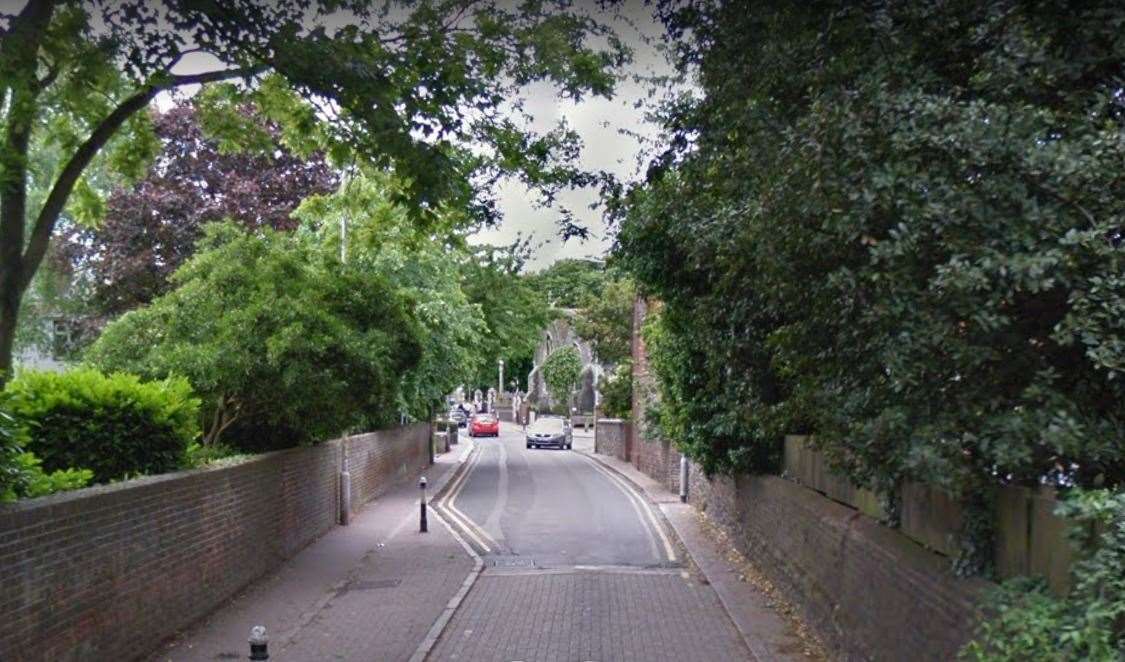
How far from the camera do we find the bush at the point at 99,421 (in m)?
9.65

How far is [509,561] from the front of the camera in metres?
16.2

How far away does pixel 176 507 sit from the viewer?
33.4 feet

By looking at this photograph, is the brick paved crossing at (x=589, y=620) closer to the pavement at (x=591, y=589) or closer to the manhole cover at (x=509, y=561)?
the pavement at (x=591, y=589)

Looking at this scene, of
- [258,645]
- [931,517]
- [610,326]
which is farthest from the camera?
[610,326]

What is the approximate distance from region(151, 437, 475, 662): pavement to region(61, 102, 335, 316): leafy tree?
1134cm

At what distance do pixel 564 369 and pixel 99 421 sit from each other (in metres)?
69.4

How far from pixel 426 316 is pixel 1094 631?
79.6ft

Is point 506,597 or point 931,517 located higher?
point 931,517

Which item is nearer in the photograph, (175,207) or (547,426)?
(175,207)

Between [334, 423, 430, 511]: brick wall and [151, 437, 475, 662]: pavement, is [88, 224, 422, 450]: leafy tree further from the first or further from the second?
[334, 423, 430, 511]: brick wall

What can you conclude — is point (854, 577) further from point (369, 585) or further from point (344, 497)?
point (344, 497)

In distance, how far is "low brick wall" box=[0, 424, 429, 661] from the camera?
702 cm

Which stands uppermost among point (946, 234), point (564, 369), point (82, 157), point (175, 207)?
point (175, 207)

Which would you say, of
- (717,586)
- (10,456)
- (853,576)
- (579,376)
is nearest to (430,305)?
(717,586)
